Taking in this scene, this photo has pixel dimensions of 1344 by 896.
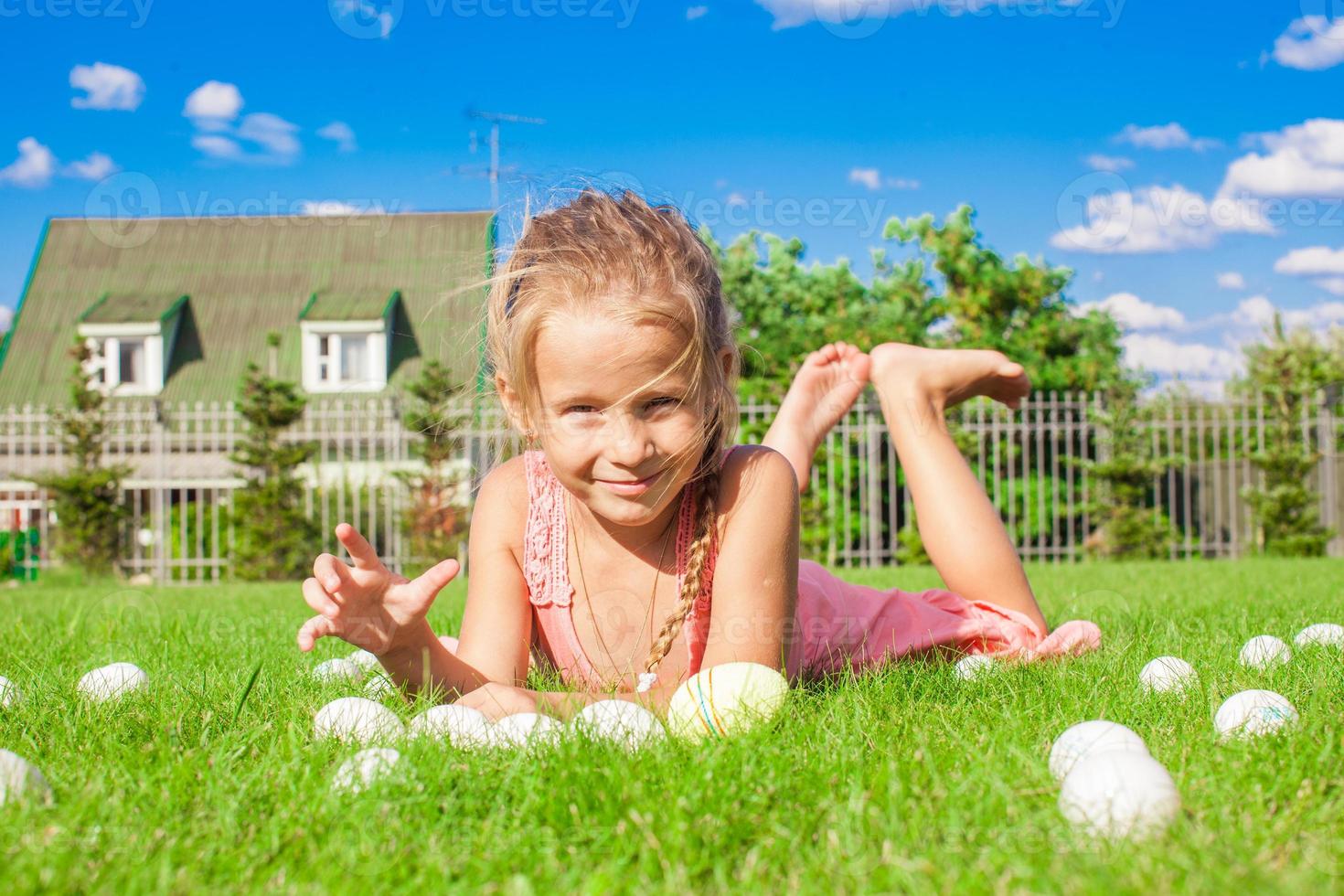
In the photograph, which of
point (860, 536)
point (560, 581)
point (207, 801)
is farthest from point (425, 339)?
point (207, 801)

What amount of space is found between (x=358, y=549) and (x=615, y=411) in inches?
24.9

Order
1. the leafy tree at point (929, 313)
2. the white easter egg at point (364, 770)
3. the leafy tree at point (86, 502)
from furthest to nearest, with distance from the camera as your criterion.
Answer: the leafy tree at point (929, 313) → the leafy tree at point (86, 502) → the white easter egg at point (364, 770)

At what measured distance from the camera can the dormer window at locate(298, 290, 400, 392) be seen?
17922mm

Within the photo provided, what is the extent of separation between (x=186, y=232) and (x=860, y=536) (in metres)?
15.0

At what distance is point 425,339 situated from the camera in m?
18.0

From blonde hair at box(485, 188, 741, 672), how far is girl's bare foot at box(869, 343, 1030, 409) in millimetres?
1309

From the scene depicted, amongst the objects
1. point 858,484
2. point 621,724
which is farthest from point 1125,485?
point 621,724

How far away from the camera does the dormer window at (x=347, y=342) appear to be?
706 inches

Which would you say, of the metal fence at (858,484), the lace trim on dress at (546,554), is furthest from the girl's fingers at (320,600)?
the metal fence at (858,484)

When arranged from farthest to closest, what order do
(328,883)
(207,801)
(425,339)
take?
(425,339) → (207,801) → (328,883)

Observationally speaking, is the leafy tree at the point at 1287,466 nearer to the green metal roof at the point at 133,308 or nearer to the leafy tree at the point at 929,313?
the leafy tree at the point at 929,313

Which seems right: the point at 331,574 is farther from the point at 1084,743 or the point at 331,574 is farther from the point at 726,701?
the point at 1084,743

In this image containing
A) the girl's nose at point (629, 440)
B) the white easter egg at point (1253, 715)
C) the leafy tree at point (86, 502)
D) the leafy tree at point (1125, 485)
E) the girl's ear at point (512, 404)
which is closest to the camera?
the white easter egg at point (1253, 715)

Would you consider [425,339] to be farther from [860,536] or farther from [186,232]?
[860,536]
